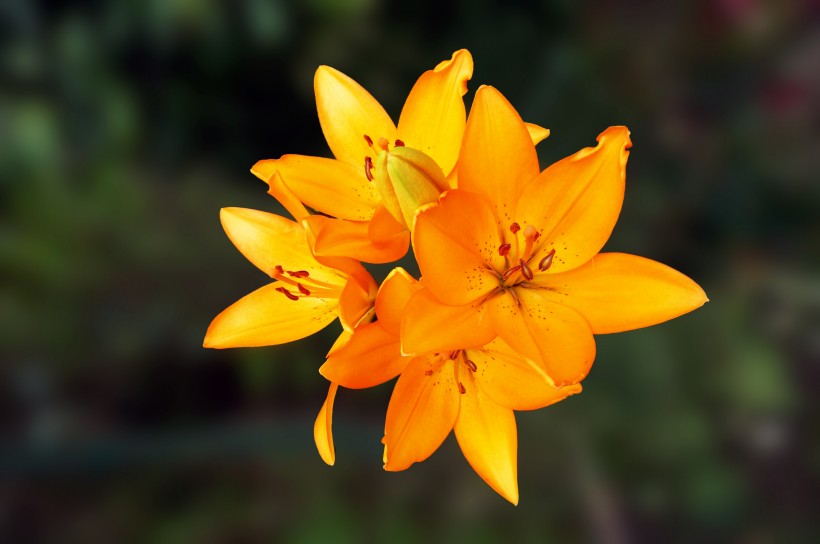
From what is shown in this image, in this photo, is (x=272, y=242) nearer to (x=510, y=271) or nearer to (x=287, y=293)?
(x=287, y=293)

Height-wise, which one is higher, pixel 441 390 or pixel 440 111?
pixel 440 111

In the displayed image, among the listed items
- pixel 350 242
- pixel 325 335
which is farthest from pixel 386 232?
pixel 325 335

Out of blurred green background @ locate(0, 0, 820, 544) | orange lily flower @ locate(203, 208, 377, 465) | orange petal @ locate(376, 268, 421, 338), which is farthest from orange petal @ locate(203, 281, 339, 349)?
blurred green background @ locate(0, 0, 820, 544)

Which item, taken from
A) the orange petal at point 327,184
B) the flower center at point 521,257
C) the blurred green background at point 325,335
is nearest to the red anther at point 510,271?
the flower center at point 521,257

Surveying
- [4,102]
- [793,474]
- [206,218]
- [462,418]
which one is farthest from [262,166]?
[793,474]

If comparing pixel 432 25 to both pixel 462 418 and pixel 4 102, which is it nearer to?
pixel 4 102

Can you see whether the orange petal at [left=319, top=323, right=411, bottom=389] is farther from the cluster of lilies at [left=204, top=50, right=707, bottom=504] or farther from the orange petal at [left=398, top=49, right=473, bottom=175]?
the orange petal at [left=398, top=49, right=473, bottom=175]
